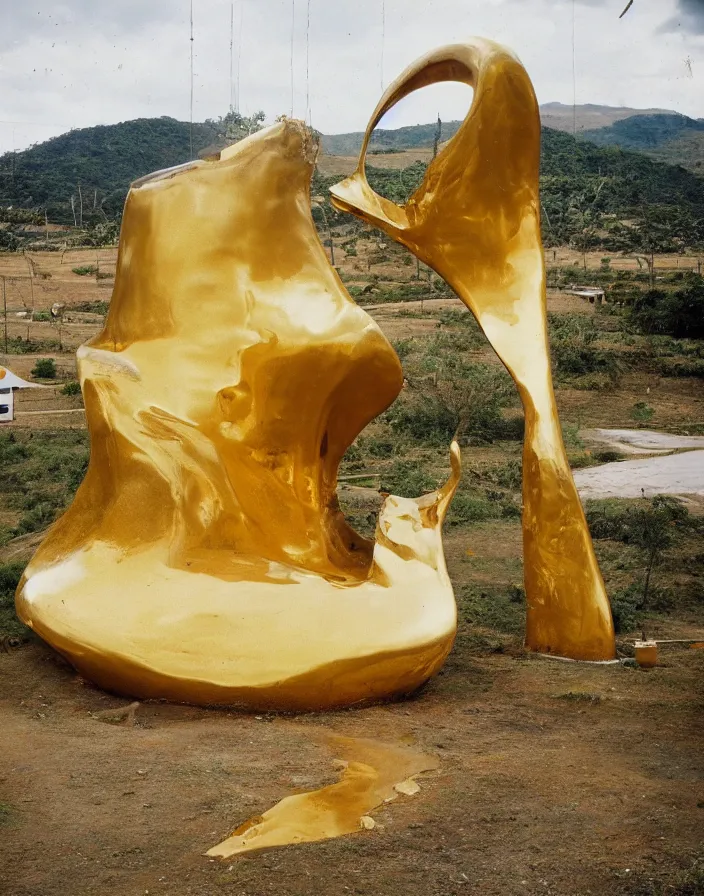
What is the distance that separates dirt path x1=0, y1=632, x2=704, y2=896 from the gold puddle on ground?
0.26 feet

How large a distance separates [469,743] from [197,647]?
5.51ft

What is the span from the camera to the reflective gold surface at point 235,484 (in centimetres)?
724

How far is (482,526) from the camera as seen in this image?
14.1 m

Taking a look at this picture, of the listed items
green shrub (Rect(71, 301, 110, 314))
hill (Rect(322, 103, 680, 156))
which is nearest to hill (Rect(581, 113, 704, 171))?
hill (Rect(322, 103, 680, 156))

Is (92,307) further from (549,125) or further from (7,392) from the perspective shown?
(549,125)

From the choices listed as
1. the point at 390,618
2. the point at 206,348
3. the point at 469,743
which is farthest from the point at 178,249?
→ the point at 469,743

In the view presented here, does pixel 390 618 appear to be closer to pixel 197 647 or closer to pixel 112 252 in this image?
pixel 197 647

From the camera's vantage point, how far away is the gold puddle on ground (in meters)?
5.46

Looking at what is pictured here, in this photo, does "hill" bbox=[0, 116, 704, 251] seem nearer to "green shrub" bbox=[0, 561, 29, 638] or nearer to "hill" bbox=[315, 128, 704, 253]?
"hill" bbox=[315, 128, 704, 253]

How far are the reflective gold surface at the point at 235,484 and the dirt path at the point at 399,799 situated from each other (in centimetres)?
38

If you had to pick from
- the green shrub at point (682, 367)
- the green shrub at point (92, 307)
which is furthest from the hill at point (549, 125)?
the green shrub at point (682, 367)

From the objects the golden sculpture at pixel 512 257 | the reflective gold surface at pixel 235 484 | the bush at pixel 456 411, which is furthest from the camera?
the bush at pixel 456 411

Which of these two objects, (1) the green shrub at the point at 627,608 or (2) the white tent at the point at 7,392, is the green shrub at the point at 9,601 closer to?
(1) the green shrub at the point at 627,608

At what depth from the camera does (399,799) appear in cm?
594
